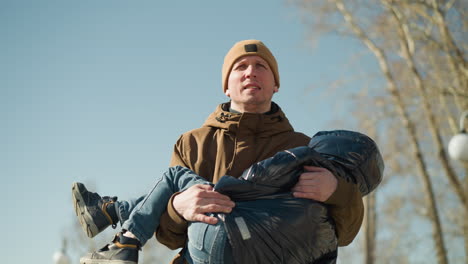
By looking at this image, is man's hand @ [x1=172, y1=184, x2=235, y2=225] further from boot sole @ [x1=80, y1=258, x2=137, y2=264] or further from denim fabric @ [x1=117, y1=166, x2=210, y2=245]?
boot sole @ [x1=80, y1=258, x2=137, y2=264]

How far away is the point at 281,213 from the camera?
2127mm

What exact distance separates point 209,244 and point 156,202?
0.41 meters

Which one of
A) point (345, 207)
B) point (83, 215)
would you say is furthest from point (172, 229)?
point (345, 207)

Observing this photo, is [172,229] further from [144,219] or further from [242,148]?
[242,148]

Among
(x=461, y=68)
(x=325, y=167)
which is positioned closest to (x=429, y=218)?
(x=461, y=68)

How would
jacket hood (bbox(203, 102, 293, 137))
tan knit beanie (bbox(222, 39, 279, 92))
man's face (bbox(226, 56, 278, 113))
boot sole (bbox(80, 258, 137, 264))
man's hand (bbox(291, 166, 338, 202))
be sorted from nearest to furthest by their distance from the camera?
man's hand (bbox(291, 166, 338, 202)) < boot sole (bbox(80, 258, 137, 264)) < jacket hood (bbox(203, 102, 293, 137)) < man's face (bbox(226, 56, 278, 113)) < tan knit beanie (bbox(222, 39, 279, 92))

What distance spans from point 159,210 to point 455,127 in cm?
1129

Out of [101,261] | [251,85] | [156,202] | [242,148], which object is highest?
[251,85]

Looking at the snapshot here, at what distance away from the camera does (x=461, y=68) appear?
1091cm

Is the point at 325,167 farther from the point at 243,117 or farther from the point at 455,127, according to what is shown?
the point at 455,127

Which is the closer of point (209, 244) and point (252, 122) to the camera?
point (209, 244)

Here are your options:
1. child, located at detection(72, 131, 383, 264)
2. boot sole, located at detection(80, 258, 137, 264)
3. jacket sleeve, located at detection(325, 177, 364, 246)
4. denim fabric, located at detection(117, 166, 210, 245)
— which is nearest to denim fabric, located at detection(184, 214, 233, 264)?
child, located at detection(72, 131, 383, 264)

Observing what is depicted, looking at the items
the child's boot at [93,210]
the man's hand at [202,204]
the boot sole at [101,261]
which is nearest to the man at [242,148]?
the man's hand at [202,204]

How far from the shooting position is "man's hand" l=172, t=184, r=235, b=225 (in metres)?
2.12
